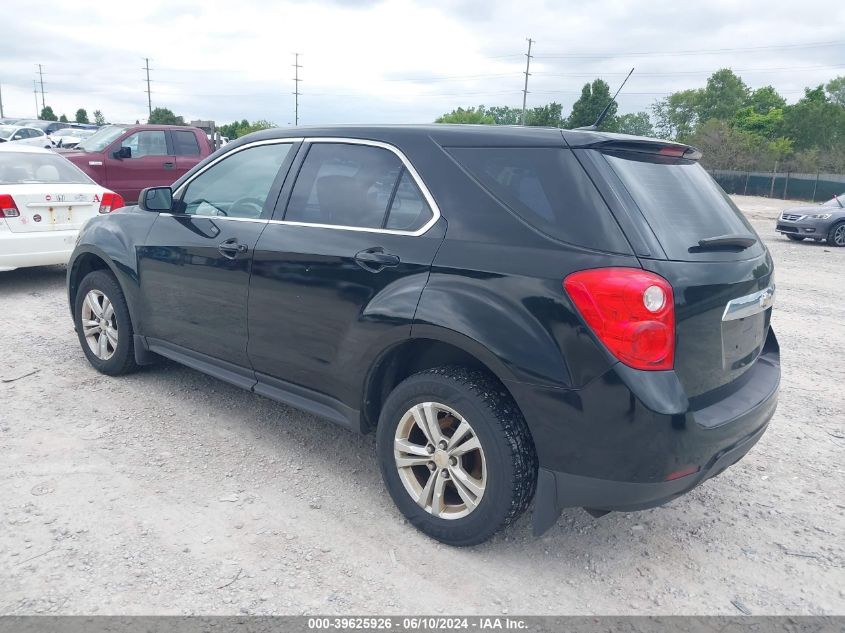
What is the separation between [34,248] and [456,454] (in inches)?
249

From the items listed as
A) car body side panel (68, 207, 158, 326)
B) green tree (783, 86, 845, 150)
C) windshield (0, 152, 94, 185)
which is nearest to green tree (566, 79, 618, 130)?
green tree (783, 86, 845, 150)

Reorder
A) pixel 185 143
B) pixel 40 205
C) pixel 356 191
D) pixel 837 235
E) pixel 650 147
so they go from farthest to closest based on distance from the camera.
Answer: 1. pixel 837 235
2. pixel 185 143
3. pixel 40 205
4. pixel 356 191
5. pixel 650 147

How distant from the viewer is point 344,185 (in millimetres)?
3527

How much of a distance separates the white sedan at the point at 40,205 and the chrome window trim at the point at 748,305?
680 cm

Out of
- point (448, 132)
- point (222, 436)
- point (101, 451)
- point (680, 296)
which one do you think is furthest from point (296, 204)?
point (680, 296)

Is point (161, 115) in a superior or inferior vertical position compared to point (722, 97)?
inferior

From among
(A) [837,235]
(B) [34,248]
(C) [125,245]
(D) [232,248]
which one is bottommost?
(A) [837,235]

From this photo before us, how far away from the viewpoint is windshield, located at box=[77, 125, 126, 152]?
532 inches

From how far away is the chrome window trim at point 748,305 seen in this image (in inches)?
112

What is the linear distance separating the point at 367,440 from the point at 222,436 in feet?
2.82

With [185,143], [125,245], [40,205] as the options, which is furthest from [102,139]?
[125,245]

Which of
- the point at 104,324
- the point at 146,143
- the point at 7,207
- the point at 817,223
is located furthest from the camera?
the point at 817,223

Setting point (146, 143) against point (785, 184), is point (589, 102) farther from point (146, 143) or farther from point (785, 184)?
point (146, 143)

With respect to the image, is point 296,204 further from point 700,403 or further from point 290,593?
point 700,403
